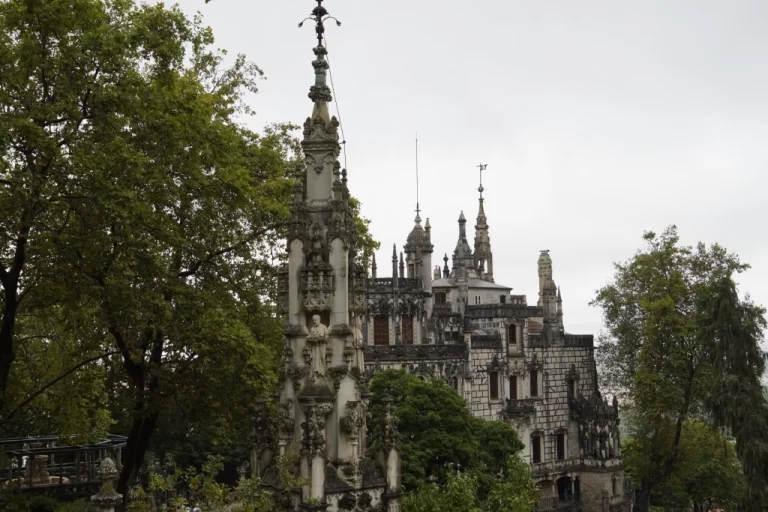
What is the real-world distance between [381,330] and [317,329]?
42766 millimetres

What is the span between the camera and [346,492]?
13727 millimetres

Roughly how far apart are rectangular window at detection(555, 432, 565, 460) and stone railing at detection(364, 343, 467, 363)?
11.8 meters

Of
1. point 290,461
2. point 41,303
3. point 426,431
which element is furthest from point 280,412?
point 426,431

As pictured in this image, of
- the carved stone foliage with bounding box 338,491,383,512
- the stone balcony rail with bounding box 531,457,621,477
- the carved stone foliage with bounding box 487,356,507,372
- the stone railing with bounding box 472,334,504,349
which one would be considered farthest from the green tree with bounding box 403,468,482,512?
the stone balcony rail with bounding box 531,457,621,477

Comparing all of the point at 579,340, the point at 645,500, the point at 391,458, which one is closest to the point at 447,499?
the point at 391,458

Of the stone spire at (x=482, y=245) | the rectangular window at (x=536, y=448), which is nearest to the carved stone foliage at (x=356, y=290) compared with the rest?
the rectangular window at (x=536, y=448)

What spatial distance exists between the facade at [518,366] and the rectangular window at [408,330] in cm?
7

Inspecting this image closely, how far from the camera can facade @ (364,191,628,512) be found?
55.9 m

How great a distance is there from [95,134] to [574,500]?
49489 millimetres

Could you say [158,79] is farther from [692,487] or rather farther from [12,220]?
[692,487]

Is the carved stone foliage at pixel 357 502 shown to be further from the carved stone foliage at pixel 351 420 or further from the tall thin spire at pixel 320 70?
the tall thin spire at pixel 320 70

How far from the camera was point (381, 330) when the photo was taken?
2227 inches

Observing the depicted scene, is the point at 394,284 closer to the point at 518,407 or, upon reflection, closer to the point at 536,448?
the point at 518,407

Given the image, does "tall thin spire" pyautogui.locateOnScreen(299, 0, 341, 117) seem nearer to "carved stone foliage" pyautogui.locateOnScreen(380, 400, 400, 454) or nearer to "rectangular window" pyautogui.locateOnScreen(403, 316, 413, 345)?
"carved stone foliage" pyautogui.locateOnScreen(380, 400, 400, 454)
